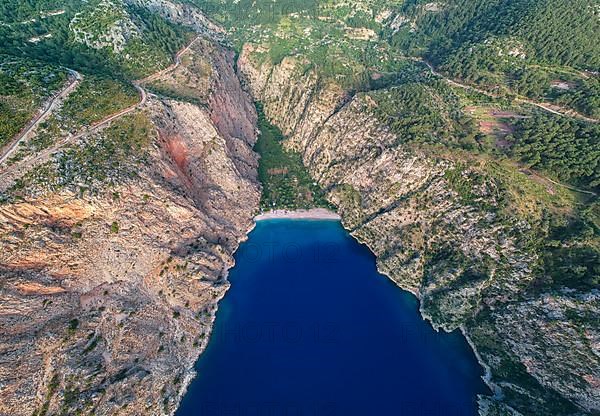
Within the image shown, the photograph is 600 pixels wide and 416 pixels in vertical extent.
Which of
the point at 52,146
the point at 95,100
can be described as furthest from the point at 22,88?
the point at 52,146

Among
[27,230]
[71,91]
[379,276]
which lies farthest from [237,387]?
[71,91]

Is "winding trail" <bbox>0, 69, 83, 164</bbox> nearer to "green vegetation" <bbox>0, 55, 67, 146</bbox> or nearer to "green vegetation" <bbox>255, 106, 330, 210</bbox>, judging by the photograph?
"green vegetation" <bbox>0, 55, 67, 146</bbox>

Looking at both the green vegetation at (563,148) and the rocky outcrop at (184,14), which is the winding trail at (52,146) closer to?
the rocky outcrop at (184,14)

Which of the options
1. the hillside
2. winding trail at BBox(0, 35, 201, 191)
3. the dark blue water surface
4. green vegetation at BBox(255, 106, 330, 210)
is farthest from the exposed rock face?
green vegetation at BBox(255, 106, 330, 210)

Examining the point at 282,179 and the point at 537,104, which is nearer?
the point at 537,104

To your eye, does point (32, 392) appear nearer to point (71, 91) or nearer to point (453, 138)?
point (71, 91)

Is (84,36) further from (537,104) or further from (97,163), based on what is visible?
(537,104)

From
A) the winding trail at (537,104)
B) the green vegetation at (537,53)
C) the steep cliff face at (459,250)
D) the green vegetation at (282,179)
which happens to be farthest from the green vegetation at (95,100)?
the green vegetation at (537,53)
